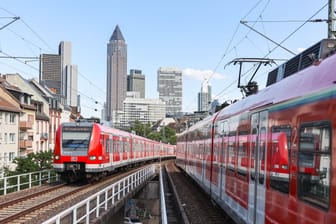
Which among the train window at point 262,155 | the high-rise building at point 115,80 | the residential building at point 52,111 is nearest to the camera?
the train window at point 262,155

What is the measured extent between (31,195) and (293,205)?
1395cm

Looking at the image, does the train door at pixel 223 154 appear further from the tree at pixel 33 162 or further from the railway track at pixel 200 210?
the tree at pixel 33 162

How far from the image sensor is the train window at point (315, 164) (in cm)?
532

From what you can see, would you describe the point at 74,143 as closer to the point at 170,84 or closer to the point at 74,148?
the point at 74,148

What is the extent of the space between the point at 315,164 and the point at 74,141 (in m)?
19.7

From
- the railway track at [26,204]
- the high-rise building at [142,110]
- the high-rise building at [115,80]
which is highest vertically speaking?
the high-rise building at [115,80]

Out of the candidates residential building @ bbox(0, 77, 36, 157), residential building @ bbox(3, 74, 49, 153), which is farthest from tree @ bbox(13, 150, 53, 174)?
residential building @ bbox(3, 74, 49, 153)

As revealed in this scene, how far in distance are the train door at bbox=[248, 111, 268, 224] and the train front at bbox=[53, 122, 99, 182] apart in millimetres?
15720

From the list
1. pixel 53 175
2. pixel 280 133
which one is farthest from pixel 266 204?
pixel 53 175

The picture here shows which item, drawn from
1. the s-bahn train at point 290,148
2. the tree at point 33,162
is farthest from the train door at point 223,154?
the tree at point 33,162

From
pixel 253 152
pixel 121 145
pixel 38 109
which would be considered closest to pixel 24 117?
pixel 38 109

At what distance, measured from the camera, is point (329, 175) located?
5215 mm

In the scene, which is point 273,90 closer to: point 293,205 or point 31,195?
point 293,205

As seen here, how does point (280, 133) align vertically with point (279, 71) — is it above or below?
below
